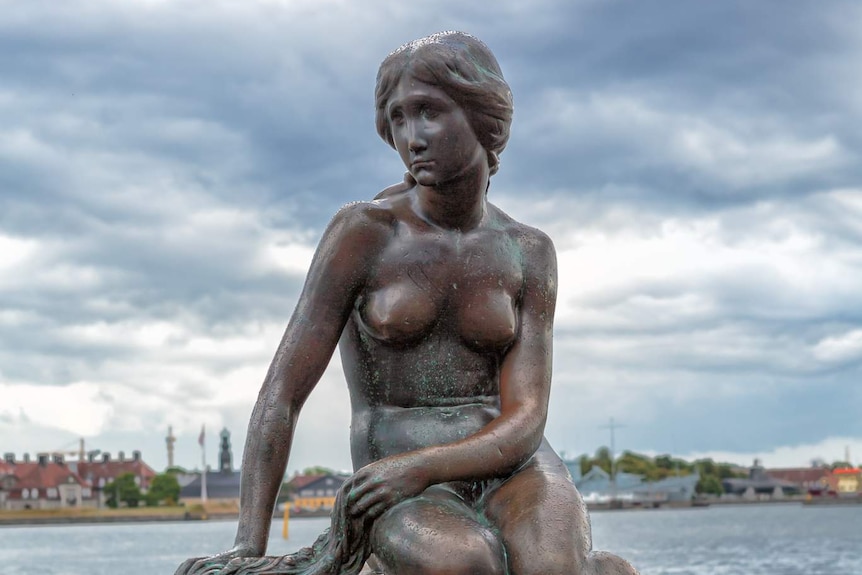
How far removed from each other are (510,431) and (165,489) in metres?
123

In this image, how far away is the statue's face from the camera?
482 centimetres

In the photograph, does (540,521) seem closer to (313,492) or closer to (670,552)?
(670,552)

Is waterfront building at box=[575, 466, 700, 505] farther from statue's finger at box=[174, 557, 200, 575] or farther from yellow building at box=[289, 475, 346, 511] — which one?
Result: statue's finger at box=[174, 557, 200, 575]

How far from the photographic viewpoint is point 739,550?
185 ft

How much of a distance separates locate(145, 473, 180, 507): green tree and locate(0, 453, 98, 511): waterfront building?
6034mm

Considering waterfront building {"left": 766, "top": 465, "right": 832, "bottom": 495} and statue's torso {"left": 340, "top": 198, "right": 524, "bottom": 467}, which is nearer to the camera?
statue's torso {"left": 340, "top": 198, "right": 524, "bottom": 467}

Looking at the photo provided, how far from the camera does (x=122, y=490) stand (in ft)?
393

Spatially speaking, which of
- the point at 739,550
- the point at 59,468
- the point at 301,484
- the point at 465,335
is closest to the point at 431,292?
the point at 465,335

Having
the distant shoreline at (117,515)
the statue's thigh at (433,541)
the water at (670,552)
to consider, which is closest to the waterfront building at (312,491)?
the distant shoreline at (117,515)

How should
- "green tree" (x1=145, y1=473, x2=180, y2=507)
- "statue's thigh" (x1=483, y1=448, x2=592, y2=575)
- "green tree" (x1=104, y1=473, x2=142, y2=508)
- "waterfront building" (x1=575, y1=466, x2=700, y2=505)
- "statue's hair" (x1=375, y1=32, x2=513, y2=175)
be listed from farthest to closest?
"waterfront building" (x1=575, y1=466, x2=700, y2=505), "green tree" (x1=145, y1=473, x2=180, y2=507), "green tree" (x1=104, y1=473, x2=142, y2=508), "statue's hair" (x1=375, y1=32, x2=513, y2=175), "statue's thigh" (x1=483, y1=448, x2=592, y2=575)

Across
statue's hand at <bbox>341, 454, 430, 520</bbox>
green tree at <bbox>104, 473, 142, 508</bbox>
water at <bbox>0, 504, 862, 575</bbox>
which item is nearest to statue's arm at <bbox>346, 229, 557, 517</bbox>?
statue's hand at <bbox>341, 454, 430, 520</bbox>

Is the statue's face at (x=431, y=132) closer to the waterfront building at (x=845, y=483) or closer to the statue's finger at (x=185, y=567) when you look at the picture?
the statue's finger at (x=185, y=567)

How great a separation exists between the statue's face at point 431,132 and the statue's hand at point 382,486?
39.5 inches

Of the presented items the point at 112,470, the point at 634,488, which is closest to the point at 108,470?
the point at 112,470
